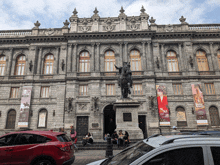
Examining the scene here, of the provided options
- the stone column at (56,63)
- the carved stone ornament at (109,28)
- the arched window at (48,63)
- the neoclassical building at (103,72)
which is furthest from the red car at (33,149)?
the carved stone ornament at (109,28)

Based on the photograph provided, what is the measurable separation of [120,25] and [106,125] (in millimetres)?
17010

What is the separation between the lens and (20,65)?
27.1 metres

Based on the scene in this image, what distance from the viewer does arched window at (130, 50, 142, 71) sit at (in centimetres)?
2589

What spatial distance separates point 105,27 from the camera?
1068 inches

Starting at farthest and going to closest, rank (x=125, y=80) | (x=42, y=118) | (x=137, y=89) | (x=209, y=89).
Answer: (x=209, y=89), (x=137, y=89), (x=42, y=118), (x=125, y=80)

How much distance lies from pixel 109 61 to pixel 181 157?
970 inches

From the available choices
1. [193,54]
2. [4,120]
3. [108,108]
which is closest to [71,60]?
[108,108]

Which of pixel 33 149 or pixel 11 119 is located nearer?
pixel 33 149

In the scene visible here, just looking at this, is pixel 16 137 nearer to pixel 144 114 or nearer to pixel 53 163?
pixel 53 163

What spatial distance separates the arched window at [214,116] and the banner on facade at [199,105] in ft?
4.93

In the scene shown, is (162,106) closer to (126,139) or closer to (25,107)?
(126,139)

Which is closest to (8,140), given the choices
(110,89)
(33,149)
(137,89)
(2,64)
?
(33,149)

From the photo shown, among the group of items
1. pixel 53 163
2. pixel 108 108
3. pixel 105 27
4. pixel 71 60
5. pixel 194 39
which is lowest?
pixel 53 163

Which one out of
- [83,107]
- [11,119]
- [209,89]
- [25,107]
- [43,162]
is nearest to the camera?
[43,162]
